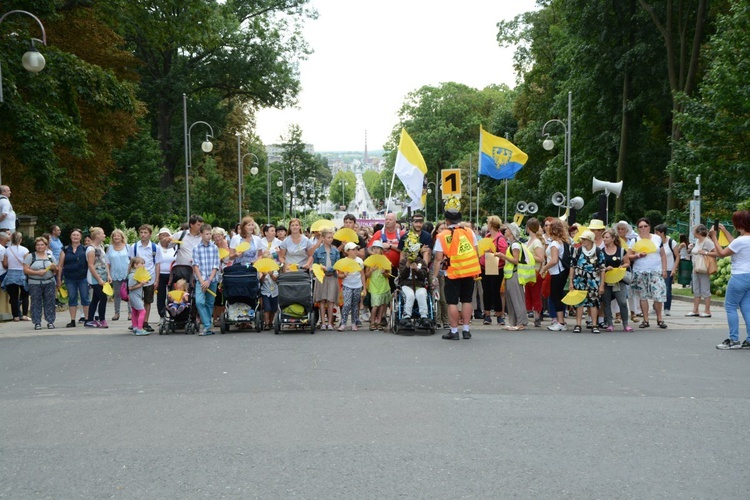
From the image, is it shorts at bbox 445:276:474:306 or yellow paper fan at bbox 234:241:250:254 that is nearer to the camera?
shorts at bbox 445:276:474:306

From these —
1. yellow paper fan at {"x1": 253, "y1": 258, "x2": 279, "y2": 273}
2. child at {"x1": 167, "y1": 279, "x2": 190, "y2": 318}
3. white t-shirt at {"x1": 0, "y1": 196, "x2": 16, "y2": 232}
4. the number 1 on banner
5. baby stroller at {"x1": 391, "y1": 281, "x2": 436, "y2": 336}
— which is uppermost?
the number 1 on banner

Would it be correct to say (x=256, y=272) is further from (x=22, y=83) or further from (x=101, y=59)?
(x=101, y=59)

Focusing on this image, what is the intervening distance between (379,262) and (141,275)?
4013 millimetres

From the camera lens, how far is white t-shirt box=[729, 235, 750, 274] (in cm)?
1141

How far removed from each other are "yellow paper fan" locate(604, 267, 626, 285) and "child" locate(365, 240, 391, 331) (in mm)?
3618

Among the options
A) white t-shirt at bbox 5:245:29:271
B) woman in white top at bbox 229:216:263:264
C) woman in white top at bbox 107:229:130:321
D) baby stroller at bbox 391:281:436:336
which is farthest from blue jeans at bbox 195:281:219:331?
white t-shirt at bbox 5:245:29:271

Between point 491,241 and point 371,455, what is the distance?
924 cm

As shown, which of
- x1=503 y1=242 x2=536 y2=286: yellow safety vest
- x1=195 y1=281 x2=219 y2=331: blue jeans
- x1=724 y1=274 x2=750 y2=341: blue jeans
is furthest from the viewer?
x1=503 y1=242 x2=536 y2=286: yellow safety vest

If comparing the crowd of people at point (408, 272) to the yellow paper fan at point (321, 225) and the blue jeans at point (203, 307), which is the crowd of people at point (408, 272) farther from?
the yellow paper fan at point (321, 225)

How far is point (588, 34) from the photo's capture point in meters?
38.8

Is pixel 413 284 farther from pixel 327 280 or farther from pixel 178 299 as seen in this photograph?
pixel 178 299

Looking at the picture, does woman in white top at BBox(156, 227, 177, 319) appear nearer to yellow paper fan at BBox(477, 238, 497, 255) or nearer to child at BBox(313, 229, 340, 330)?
child at BBox(313, 229, 340, 330)

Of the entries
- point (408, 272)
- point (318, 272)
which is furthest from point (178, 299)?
point (408, 272)

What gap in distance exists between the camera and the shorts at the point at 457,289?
1277 cm
